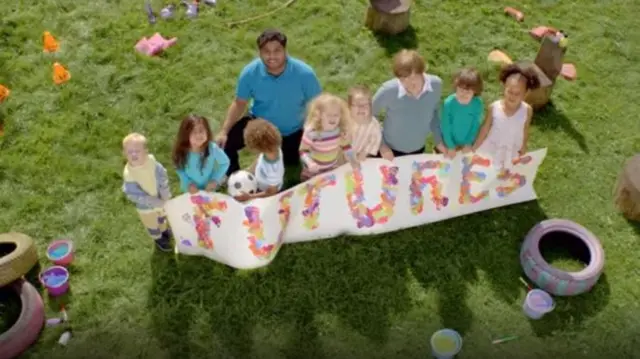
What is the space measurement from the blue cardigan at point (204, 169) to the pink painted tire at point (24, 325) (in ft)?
4.75

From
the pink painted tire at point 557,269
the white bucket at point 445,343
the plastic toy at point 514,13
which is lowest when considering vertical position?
the white bucket at point 445,343

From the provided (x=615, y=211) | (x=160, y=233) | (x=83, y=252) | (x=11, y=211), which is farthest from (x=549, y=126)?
(x=11, y=211)

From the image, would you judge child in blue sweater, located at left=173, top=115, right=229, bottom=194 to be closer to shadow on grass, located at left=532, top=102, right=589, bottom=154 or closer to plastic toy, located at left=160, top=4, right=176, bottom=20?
plastic toy, located at left=160, top=4, right=176, bottom=20

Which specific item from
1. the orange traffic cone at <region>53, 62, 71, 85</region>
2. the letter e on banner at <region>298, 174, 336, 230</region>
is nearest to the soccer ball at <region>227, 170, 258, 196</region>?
the letter e on banner at <region>298, 174, 336, 230</region>

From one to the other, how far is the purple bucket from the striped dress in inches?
86.1

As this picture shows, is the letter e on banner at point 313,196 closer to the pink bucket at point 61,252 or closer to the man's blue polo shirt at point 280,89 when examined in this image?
the man's blue polo shirt at point 280,89

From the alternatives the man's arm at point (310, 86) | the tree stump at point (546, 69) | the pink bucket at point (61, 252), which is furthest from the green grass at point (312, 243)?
the man's arm at point (310, 86)

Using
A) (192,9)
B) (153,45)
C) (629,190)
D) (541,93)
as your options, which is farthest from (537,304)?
(192,9)

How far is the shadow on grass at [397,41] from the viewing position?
8484 mm

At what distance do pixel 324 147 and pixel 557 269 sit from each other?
2.15 metres

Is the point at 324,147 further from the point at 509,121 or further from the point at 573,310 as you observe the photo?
the point at 573,310

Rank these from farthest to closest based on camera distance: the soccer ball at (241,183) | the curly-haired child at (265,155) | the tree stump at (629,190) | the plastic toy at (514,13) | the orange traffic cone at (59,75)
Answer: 1. the plastic toy at (514,13)
2. the orange traffic cone at (59,75)
3. the tree stump at (629,190)
4. the soccer ball at (241,183)
5. the curly-haired child at (265,155)

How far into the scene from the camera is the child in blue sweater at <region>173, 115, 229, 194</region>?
5792 mm

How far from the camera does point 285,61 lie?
643cm
